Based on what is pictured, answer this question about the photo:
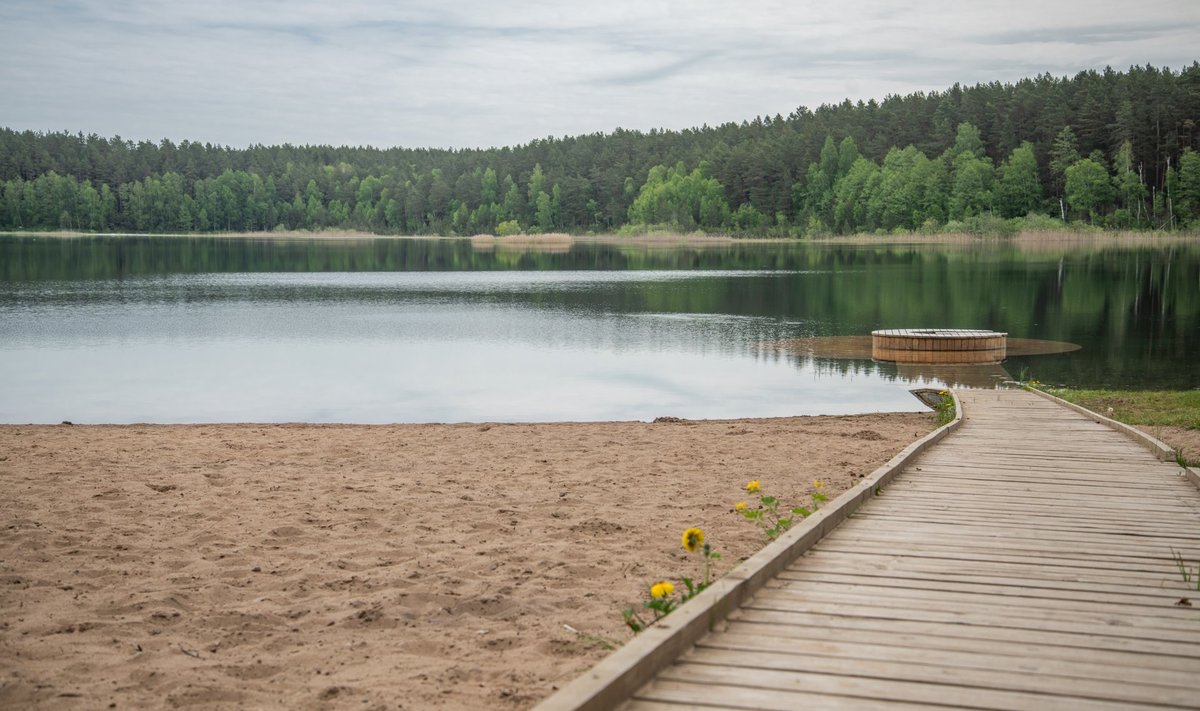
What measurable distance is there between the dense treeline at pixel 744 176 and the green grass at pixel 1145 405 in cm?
8245

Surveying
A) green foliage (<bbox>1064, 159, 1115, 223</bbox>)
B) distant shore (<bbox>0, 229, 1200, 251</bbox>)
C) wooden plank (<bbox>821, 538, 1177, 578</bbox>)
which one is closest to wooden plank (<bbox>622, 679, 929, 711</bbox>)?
wooden plank (<bbox>821, 538, 1177, 578</bbox>)

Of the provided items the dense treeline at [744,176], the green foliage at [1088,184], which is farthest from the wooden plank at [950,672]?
the green foliage at [1088,184]

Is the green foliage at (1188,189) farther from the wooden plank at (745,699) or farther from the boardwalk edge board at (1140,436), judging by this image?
the wooden plank at (745,699)

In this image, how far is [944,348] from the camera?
71.4 feet

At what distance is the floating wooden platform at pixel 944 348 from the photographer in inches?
848

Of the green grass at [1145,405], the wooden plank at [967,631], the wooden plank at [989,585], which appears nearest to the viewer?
the wooden plank at [967,631]

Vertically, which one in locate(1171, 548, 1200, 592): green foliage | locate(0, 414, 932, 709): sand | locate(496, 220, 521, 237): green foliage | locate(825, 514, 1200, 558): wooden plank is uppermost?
locate(496, 220, 521, 237): green foliage

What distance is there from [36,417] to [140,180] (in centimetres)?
18076

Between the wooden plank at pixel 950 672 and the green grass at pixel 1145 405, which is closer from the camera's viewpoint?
the wooden plank at pixel 950 672

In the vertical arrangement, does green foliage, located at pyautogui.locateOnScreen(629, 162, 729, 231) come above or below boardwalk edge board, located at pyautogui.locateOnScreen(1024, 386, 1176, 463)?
above

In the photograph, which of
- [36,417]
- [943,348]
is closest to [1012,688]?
[36,417]

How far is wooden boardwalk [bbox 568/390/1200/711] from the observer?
362cm

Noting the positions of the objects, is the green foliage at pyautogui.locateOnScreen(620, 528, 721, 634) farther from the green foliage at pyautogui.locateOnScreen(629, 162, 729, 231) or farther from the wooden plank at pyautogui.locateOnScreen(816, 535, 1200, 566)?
the green foliage at pyautogui.locateOnScreen(629, 162, 729, 231)

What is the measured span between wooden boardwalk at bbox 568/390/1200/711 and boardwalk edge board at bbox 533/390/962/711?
6 centimetres
